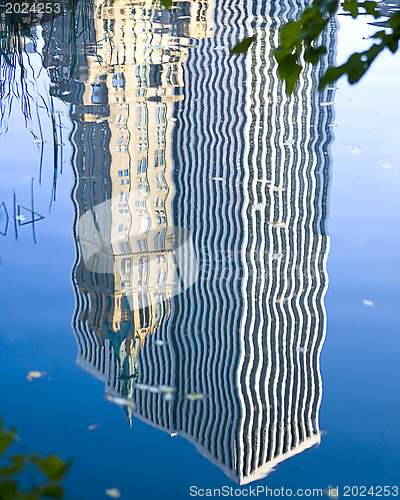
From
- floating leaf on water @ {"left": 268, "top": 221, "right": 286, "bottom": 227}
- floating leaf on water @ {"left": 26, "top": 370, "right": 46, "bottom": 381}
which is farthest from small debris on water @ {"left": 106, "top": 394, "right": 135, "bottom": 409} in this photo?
floating leaf on water @ {"left": 268, "top": 221, "right": 286, "bottom": 227}

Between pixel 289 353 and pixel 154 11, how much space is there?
40.5 ft

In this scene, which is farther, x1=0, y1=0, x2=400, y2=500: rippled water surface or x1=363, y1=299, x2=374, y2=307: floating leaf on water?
x1=363, y1=299, x2=374, y2=307: floating leaf on water

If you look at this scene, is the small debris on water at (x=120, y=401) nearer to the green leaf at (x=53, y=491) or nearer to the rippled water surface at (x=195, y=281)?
the rippled water surface at (x=195, y=281)

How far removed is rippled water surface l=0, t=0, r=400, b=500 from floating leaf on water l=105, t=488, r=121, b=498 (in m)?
0.03

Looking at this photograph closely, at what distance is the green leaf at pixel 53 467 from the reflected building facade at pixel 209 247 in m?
1.14

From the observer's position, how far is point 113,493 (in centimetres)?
375

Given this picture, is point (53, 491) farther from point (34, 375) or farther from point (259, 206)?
point (259, 206)

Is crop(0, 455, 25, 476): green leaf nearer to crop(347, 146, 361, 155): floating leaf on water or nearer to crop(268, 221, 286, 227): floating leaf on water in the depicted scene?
crop(268, 221, 286, 227): floating leaf on water

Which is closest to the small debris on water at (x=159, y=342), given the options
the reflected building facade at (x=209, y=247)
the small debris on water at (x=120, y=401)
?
the reflected building facade at (x=209, y=247)

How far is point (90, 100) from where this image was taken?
9898 millimetres

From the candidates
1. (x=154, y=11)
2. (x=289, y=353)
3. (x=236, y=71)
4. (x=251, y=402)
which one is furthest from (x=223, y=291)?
(x=154, y=11)

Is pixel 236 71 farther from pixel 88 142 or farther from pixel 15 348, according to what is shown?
pixel 15 348

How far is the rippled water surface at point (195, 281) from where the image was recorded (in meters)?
4.21

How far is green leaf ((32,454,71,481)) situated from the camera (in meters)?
1.15
